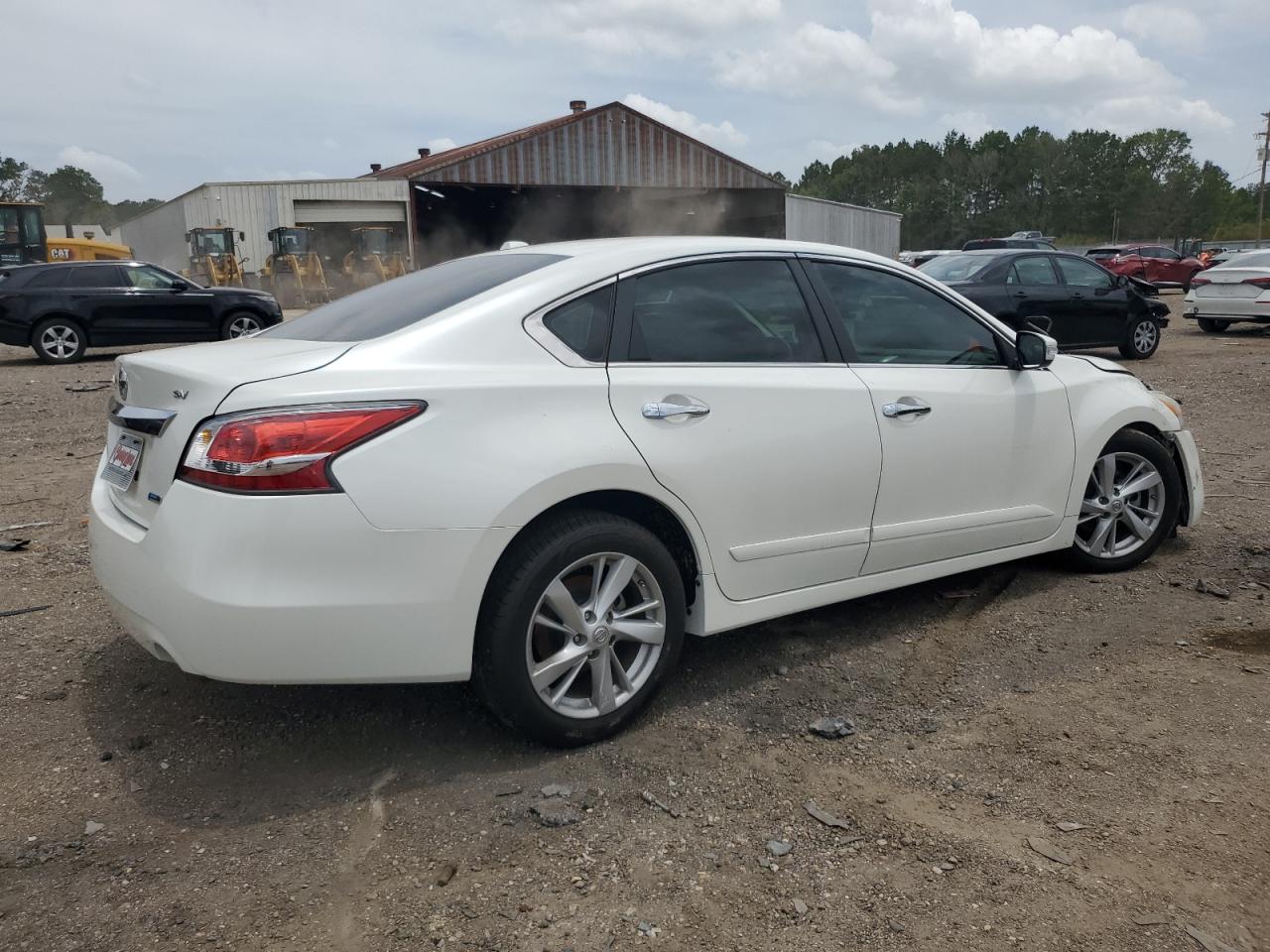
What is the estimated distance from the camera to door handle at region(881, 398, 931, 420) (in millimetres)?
3781

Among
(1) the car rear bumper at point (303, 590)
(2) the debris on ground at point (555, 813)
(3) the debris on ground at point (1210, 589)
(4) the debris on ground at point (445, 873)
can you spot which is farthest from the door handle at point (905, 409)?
(4) the debris on ground at point (445, 873)

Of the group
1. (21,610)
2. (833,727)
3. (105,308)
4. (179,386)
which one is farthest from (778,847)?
(105,308)

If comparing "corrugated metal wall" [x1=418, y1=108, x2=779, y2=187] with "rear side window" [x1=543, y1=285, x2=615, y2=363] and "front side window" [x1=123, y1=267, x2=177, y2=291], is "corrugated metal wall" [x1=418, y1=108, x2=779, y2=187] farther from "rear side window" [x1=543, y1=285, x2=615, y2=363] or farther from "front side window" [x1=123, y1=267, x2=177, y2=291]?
"rear side window" [x1=543, y1=285, x2=615, y2=363]

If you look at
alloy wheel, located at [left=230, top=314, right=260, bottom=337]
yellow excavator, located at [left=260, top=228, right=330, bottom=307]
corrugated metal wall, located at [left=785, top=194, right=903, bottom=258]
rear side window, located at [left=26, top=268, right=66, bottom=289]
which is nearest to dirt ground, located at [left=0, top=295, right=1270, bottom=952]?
rear side window, located at [left=26, top=268, right=66, bottom=289]

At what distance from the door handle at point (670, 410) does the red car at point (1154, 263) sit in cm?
3232

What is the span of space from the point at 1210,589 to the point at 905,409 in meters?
1.90

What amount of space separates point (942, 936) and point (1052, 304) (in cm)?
1220

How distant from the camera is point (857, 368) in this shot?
150 inches

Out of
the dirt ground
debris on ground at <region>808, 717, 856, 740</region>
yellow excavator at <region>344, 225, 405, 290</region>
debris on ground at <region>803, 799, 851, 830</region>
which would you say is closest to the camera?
the dirt ground

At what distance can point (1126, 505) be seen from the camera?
4.77 metres

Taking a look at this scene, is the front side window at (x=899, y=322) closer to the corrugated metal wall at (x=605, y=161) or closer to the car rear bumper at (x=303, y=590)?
the car rear bumper at (x=303, y=590)

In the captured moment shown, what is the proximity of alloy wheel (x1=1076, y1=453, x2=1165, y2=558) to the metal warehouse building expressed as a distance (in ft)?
101

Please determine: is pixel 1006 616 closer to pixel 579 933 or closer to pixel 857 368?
pixel 857 368

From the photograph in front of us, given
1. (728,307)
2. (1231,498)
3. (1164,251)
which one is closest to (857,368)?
(728,307)
